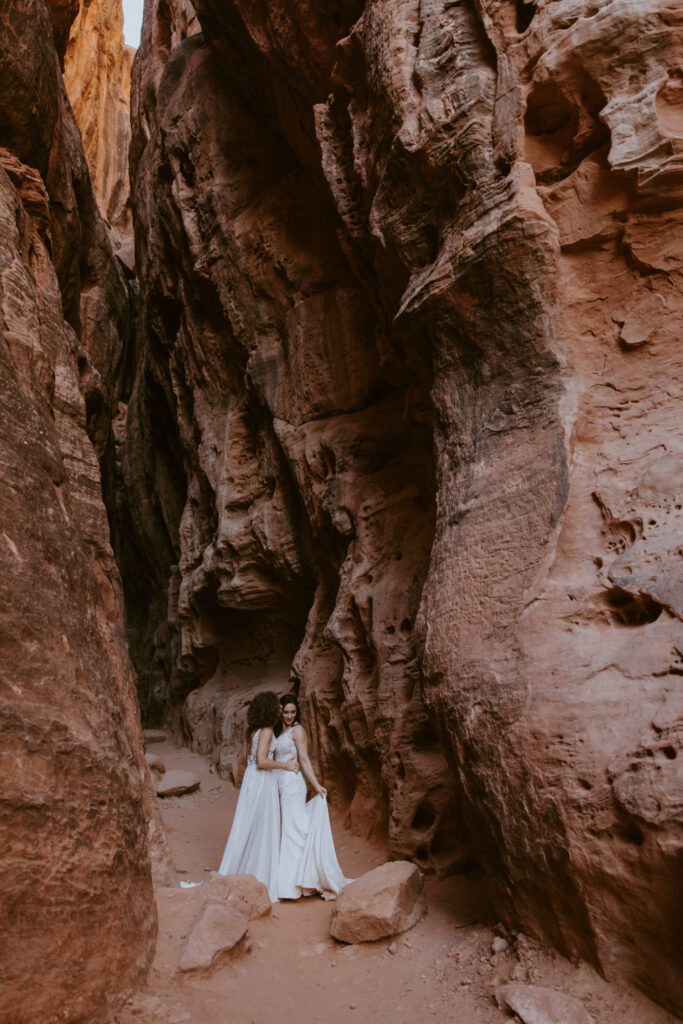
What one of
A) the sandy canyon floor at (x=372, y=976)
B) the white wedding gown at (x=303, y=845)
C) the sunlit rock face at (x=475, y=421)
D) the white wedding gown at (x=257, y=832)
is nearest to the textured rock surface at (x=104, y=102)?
the sunlit rock face at (x=475, y=421)

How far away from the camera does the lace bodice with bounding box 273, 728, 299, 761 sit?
6.62m

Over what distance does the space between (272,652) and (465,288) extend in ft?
Answer: 23.1

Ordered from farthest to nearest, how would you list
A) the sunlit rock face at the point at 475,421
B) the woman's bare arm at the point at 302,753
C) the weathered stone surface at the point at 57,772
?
1. the woman's bare arm at the point at 302,753
2. the sunlit rock face at the point at 475,421
3. the weathered stone surface at the point at 57,772

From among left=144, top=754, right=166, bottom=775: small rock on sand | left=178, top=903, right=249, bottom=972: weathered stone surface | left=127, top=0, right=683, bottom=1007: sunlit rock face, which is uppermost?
left=127, top=0, right=683, bottom=1007: sunlit rock face

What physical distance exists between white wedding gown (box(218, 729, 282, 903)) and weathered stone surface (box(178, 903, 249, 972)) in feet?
4.30

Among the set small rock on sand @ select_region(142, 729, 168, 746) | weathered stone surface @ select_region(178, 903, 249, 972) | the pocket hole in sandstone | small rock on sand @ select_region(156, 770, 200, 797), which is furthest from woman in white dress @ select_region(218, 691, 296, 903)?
small rock on sand @ select_region(142, 729, 168, 746)

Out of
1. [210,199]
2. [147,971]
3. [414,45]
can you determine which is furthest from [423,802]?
[210,199]

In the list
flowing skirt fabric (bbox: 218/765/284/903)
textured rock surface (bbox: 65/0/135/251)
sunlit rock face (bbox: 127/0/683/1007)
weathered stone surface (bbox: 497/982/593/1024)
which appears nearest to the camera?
weathered stone surface (bbox: 497/982/593/1024)

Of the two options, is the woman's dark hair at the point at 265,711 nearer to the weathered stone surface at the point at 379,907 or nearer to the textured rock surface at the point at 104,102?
the weathered stone surface at the point at 379,907

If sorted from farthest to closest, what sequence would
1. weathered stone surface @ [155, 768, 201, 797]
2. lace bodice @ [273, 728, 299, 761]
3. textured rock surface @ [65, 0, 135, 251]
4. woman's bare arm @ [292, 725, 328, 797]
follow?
textured rock surface @ [65, 0, 135, 251], weathered stone surface @ [155, 768, 201, 797], lace bodice @ [273, 728, 299, 761], woman's bare arm @ [292, 725, 328, 797]

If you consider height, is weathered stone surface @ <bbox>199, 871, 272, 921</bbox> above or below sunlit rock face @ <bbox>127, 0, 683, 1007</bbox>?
below

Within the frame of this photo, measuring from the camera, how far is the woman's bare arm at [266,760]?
21.3 feet

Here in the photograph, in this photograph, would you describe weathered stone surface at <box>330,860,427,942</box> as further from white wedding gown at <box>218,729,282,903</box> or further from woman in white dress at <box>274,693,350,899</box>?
white wedding gown at <box>218,729,282,903</box>

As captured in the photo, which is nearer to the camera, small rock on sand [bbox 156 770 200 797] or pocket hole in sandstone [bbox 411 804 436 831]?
pocket hole in sandstone [bbox 411 804 436 831]
